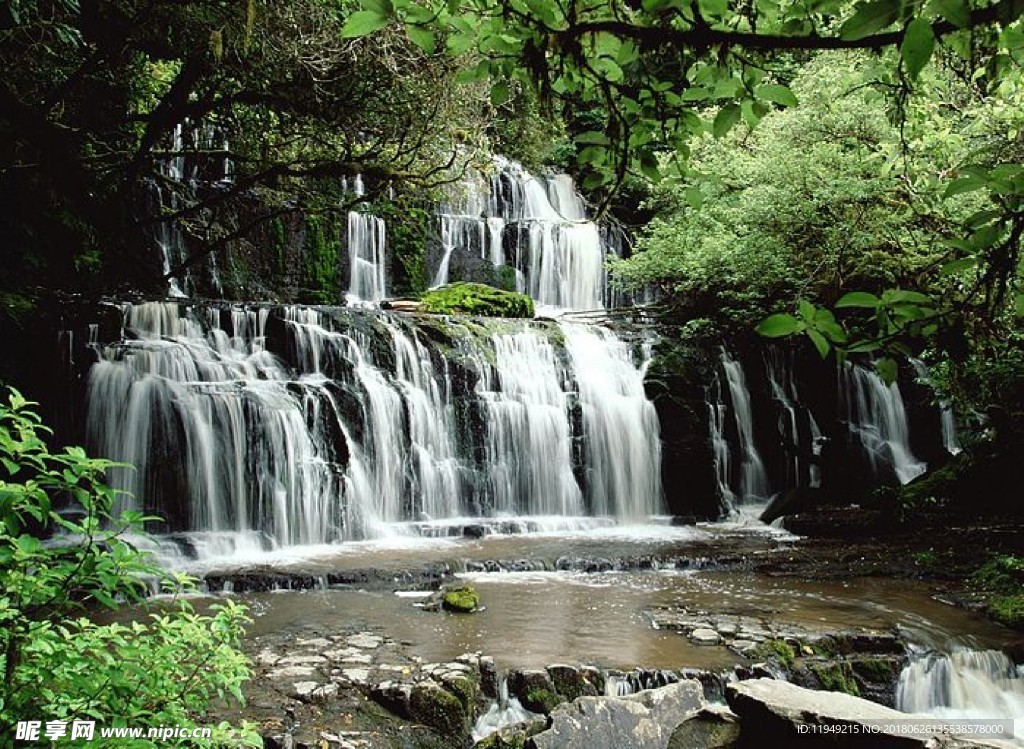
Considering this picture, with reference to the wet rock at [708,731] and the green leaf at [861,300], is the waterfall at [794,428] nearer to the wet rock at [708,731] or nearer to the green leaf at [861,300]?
the wet rock at [708,731]

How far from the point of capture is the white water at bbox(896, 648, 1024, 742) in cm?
625

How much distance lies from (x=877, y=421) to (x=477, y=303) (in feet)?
29.7

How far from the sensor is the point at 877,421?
660 inches

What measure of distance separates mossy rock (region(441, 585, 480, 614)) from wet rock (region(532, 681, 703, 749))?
8.69 ft

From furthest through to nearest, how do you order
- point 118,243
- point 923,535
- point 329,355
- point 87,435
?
point 329,355 < point 923,535 < point 87,435 < point 118,243

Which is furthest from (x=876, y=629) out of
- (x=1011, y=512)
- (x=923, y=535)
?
(x=1011, y=512)

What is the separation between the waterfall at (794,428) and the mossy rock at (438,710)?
1245 centimetres

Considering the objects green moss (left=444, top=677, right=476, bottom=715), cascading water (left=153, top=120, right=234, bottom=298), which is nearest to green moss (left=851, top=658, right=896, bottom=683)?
green moss (left=444, top=677, right=476, bottom=715)

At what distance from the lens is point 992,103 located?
35.3 feet

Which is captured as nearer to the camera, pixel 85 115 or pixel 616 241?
pixel 85 115

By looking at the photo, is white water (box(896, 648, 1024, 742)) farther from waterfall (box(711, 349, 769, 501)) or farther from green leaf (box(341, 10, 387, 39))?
waterfall (box(711, 349, 769, 501))

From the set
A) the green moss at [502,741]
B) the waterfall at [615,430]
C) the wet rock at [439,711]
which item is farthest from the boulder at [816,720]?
the waterfall at [615,430]

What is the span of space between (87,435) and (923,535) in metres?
12.1

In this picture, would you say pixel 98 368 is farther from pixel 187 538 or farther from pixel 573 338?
pixel 573 338
